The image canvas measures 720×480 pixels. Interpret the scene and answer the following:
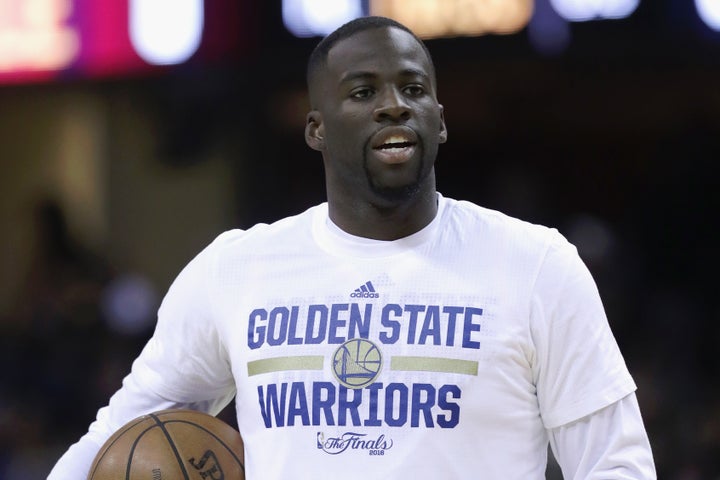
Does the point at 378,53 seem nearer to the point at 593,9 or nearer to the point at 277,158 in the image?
the point at 593,9

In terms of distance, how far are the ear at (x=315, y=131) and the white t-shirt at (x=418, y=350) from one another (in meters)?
0.19

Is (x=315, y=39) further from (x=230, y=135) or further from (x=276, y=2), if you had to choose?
(x=230, y=135)

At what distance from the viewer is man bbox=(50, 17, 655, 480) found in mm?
2871

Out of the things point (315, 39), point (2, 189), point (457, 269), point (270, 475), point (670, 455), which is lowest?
point (670, 455)

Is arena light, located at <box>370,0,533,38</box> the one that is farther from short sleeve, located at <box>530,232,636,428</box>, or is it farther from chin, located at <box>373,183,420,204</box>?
short sleeve, located at <box>530,232,636,428</box>

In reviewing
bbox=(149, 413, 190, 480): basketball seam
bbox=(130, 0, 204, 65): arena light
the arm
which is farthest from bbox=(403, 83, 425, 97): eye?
bbox=(130, 0, 204, 65): arena light

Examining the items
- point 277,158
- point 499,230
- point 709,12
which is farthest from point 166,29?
point 499,230

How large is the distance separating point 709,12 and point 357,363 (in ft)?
13.9

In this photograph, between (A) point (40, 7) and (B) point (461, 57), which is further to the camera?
(A) point (40, 7)

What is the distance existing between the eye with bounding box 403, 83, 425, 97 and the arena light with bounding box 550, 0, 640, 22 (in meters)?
3.76

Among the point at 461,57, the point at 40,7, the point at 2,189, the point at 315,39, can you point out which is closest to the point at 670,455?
the point at 461,57

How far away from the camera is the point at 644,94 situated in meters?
8.76

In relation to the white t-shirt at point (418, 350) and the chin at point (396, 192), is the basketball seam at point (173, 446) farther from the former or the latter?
the chin at point (396, 192)

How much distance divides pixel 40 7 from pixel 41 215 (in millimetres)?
1530
